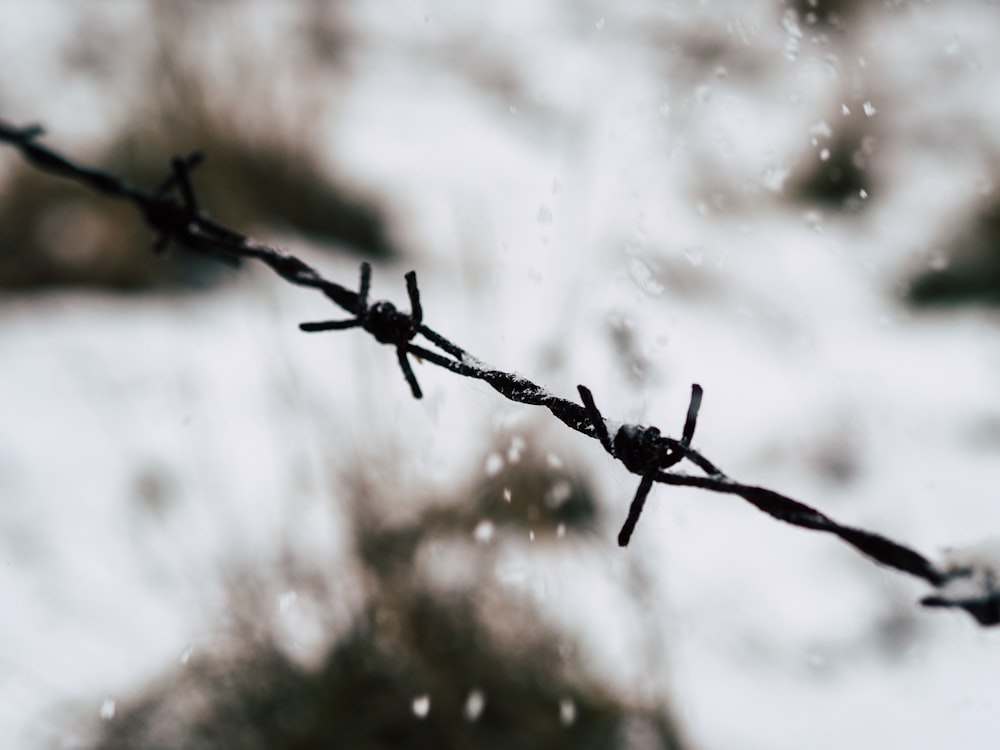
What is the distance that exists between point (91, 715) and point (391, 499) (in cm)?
200

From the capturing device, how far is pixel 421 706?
3961 mm

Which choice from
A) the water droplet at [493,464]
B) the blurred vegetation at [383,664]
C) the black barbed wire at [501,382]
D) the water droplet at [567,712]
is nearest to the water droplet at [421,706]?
the blurred vegetation at [383,664]

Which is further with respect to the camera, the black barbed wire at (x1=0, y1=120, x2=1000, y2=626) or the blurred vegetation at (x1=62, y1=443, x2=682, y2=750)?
the blurred vegetation at (x1=62, y1=443, x2=682, y2=750)

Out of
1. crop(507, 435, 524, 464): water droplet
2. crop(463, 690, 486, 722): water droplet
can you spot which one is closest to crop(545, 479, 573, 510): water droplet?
crop(507, 435, 524, 464): water droplet

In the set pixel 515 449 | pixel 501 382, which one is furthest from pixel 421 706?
pixel 501 382

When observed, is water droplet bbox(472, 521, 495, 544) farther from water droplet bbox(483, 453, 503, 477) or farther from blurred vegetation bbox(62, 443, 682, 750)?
water droplet bbox(483, 453, 503, 477)

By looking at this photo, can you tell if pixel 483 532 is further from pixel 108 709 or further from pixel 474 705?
pixel 108 709

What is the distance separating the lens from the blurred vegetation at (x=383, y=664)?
3.90 metres

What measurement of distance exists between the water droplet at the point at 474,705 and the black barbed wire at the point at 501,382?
3.74 m

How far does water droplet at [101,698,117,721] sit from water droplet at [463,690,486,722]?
1.93m

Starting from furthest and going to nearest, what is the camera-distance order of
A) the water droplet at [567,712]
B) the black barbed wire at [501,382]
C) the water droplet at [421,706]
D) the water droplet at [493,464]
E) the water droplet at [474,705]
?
the water droplet at [567,712]
the water droplet at [474,705]
the water droplet at [421,706]
the water droplet at [493,464]
the black barbed wire at [501,382]

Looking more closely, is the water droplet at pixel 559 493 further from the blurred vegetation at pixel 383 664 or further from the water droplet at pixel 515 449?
the blurred vegetation at pixel 383 664

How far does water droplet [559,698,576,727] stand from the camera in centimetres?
421

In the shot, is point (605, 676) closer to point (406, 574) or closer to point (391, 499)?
point (406, 574)
